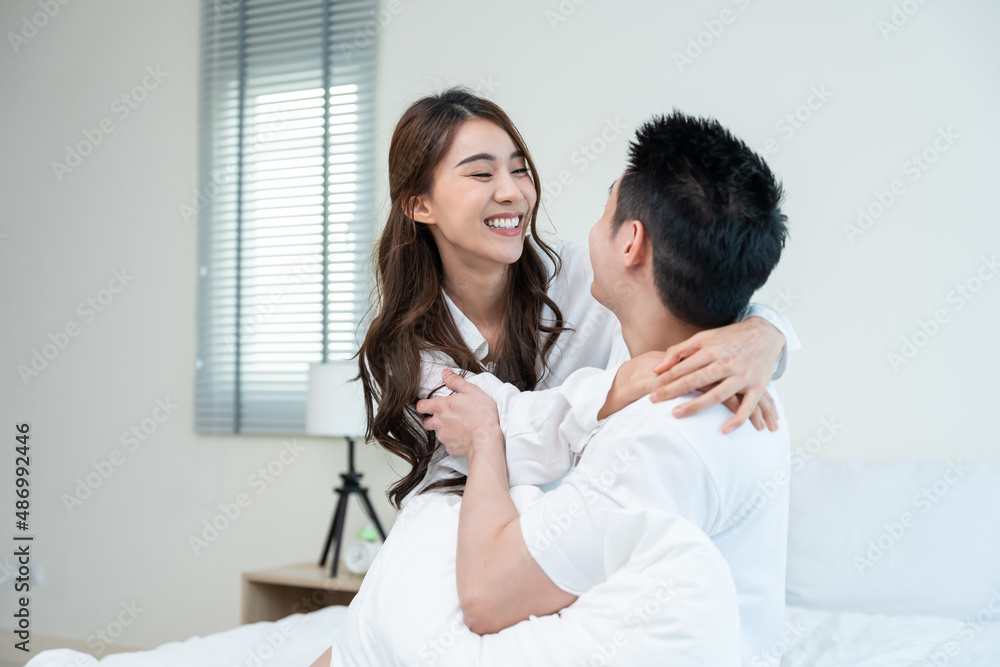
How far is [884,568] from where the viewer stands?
7.70 ft

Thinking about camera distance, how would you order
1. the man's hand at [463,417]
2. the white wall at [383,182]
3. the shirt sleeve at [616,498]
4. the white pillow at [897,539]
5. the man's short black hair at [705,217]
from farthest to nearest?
the white wall at [383,182] → the white pillow at [897,539] → the man's hand at [463,417] → the man's short black hair at [705,217] → the shirt sleeve at [616,498]

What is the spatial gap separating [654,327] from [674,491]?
0.29m

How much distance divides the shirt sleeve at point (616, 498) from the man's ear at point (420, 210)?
839 mm

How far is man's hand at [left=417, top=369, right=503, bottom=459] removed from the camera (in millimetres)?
1283

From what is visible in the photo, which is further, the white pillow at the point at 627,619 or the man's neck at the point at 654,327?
the man's neck at the point at 654,327

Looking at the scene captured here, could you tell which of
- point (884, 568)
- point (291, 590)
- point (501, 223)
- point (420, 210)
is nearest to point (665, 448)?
point (501, 223)

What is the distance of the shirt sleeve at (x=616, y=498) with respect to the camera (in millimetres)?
961

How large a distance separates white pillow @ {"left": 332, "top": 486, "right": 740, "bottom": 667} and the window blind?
2.52 m

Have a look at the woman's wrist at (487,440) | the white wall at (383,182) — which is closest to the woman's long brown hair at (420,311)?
the woman's wrist at (487,440)

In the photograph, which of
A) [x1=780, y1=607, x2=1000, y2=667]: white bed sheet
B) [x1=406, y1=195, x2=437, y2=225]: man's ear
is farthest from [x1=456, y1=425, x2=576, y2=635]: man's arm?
[x1=780, y1=607, x2=1000, y2=667]: white bed sheet

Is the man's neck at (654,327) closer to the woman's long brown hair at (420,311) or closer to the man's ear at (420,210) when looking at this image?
the woman's long brown hair at (420,311)

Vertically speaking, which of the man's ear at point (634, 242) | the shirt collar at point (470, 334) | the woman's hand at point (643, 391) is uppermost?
the man's ear at point (634, 242)

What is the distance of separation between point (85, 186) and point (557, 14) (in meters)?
2.53

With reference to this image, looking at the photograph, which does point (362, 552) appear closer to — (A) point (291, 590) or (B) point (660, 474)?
(A) point (291, 590)
